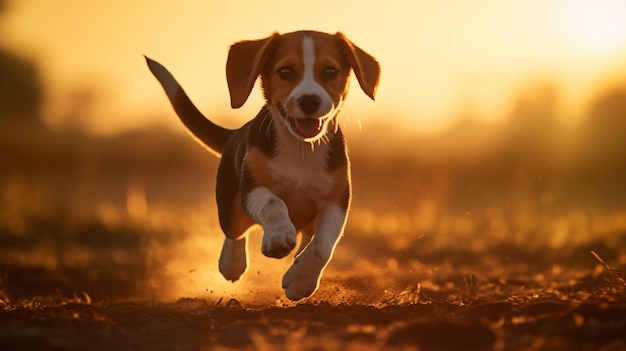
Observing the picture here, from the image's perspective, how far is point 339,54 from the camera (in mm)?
6207

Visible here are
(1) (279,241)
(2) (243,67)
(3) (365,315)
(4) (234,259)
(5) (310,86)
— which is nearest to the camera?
(3) (365,315)

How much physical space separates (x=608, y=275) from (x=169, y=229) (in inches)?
284

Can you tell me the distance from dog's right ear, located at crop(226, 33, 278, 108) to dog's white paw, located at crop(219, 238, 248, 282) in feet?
4.63

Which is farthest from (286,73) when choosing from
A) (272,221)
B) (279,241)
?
(279,241)

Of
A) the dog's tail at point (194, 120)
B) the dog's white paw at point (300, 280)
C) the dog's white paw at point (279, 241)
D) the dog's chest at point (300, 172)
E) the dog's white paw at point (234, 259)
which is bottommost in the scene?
the dog's white paw at point (234, 259)

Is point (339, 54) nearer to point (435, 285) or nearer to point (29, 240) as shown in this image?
point (435, 285)

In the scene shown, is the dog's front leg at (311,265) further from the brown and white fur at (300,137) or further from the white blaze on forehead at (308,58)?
the white blaze on forehead at (308,58)

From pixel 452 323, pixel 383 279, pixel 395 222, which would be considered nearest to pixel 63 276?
pixel 383 279

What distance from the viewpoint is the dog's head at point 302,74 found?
5.71 metres

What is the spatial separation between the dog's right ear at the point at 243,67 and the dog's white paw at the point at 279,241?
1.23 metres

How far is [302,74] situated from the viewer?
591 cm

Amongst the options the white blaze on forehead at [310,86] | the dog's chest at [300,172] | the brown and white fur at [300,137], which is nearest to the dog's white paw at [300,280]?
the brown and white fur at [300,137]

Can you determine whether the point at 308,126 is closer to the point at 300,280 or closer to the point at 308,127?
the point at 308,127

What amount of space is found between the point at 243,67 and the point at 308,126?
0.73 m
